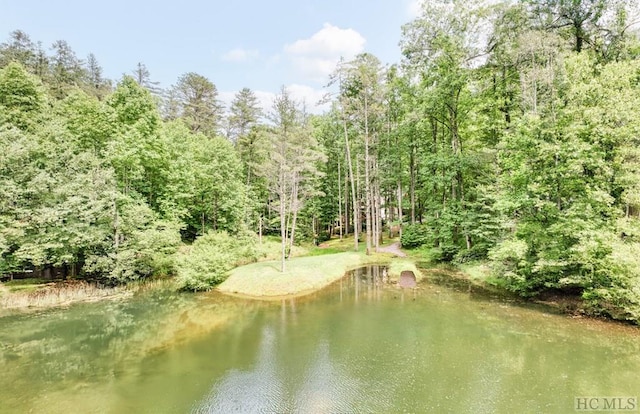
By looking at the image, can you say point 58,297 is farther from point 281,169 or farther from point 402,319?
point 402,319

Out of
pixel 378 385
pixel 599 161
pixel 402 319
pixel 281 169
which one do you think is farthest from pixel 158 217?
pixel 599 161

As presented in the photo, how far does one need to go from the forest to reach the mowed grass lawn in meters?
1.07

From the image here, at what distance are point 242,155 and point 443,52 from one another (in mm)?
24374

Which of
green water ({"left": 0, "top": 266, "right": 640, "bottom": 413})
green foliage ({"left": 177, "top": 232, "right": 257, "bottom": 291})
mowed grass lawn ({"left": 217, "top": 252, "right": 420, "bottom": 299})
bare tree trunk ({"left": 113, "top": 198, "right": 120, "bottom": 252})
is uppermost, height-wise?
bare tree trunk ({"left": 113, "top": 198, "right": 120, "bottom": 252})

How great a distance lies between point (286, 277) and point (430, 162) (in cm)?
1475

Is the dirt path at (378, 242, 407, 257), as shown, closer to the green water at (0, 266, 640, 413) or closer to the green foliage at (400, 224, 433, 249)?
the green foliage at (400, 224, 433, 249)

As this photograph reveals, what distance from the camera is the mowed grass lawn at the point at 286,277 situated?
60.2ft

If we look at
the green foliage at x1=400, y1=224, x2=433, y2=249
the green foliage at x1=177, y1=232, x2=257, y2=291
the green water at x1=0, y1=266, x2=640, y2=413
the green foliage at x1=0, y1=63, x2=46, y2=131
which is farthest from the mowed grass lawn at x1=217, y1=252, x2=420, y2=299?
the green foliage at x1=0, y1=63, x2=46, y2=131

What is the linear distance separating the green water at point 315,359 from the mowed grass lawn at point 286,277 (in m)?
2.56

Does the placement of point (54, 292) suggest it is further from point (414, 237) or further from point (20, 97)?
point (414, 237)

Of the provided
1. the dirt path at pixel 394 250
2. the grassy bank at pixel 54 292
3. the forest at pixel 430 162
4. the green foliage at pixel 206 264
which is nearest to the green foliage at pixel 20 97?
the forest at pixel 430 162

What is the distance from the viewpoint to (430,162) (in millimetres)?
25609

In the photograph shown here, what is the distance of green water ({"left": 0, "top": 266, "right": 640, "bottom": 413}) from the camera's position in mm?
7961

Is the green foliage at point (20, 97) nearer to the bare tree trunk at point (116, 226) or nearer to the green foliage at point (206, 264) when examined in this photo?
the bare tree trunk at point (116, 226)
